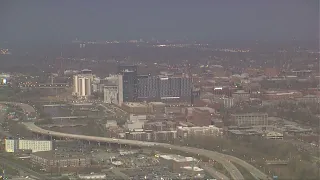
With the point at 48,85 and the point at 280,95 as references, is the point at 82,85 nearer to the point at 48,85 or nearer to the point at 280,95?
the point at 48,85

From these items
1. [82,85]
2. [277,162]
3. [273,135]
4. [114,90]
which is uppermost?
[82,85]

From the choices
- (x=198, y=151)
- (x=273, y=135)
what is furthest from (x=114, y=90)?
(x=198, y=151)

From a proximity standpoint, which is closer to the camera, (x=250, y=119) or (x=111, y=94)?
(x=250, y=119)

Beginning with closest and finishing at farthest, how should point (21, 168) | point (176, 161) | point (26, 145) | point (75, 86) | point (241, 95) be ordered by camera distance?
point (21, 168) < point (176, 161) < point (26, 145) < point (241, 95) < point (75, 86)

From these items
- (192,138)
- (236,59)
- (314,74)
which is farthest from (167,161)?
(236,59)

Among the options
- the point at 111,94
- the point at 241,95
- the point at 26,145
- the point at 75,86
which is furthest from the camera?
the point at 75,86

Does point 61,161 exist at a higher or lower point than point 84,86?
lower

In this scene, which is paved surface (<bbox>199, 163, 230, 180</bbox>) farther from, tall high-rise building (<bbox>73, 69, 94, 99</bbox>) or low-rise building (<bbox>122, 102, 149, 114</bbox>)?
tall high-rise building (<bbox>73, 69, 94, 99</bbox>)

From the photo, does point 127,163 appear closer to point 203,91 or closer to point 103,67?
point 203,91
